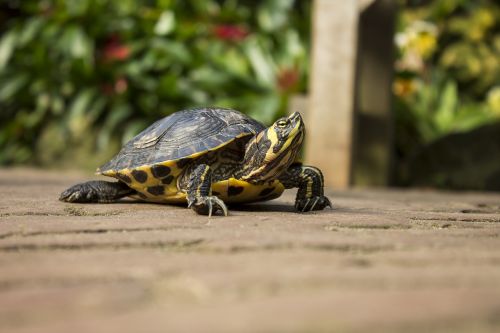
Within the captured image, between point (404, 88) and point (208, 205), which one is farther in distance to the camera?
point (404, 88)

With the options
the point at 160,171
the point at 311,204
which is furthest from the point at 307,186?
the point at 160,171

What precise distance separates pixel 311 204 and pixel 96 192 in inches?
41.6

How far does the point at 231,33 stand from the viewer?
7.77 m

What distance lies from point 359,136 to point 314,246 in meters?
4.20

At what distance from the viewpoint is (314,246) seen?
5.77 feet

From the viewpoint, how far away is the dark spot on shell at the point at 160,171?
2781 mm

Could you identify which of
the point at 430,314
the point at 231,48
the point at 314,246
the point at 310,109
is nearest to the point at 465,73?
the point at 231,48

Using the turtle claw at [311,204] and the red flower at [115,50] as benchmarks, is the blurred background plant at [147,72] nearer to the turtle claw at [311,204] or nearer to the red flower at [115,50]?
the red flower at [115,50]

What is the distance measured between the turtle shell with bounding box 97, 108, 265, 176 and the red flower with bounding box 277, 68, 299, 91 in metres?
4.03

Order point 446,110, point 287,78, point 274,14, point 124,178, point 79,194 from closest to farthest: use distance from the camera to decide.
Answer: point 124,178 < point 79,194 < point 287,78 < point 446,110 < point 274,14

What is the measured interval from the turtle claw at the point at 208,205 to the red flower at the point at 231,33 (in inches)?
213

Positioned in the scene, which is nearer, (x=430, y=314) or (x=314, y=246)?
(x=430, y=314)

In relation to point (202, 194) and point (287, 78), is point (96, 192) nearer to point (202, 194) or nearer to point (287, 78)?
point (202, 194)

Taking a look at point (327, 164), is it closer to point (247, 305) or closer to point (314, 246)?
point (314, 246)
